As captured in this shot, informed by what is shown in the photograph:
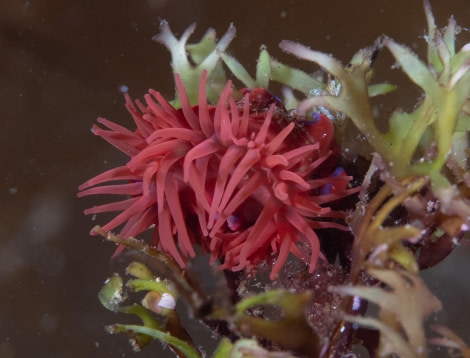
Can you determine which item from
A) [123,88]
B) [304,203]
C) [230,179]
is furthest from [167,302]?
[123,88]

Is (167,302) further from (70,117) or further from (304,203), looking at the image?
(70,117)

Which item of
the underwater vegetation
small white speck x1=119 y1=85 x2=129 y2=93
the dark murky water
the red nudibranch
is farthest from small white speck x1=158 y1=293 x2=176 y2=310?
small white speck x1=119 y1=85 x2=129 y2=93

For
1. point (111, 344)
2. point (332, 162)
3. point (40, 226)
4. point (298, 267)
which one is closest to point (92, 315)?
point (111, 344)

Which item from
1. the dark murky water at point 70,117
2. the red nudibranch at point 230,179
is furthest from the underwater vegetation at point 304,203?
the dark murky water at point 70,117

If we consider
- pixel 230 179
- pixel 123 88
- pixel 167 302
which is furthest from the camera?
pixel 123 88

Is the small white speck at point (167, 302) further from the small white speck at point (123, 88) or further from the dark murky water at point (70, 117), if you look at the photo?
the small white speck at point (123, 88)

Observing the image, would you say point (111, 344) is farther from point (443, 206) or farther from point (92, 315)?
point (443, 206)
